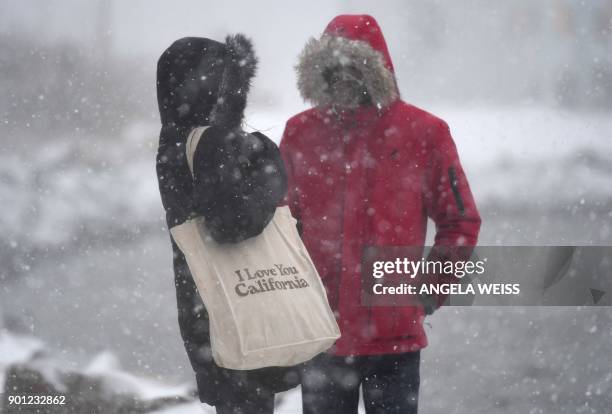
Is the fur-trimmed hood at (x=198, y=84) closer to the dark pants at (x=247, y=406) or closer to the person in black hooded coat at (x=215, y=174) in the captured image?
the person in black hooded coat at (x=215, y=174)

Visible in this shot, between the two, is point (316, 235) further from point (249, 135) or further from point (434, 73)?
point (434, 73)

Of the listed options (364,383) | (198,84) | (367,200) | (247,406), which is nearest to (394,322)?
(364,383)

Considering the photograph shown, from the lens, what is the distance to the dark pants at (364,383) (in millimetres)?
2922

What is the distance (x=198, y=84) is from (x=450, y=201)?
3.55 ft

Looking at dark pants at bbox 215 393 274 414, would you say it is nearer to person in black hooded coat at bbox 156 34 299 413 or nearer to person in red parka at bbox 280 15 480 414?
person in black hooded coat at bbox 156 34 299 413

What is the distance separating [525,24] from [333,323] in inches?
260

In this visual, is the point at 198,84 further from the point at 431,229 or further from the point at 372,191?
the point at 431,229

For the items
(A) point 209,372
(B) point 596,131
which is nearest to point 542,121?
(B) point 596,131

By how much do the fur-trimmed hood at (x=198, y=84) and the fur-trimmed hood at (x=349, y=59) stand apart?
1.82 feet

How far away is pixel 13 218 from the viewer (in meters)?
6.06

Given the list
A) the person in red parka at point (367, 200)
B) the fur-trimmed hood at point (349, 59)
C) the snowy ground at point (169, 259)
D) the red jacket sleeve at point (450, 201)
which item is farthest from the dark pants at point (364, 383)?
the snowy ground at point (169, 259)

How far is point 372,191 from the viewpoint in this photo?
2.94 meters

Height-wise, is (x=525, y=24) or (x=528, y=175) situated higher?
(x=525, y=24)

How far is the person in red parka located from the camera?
9.57 ft
